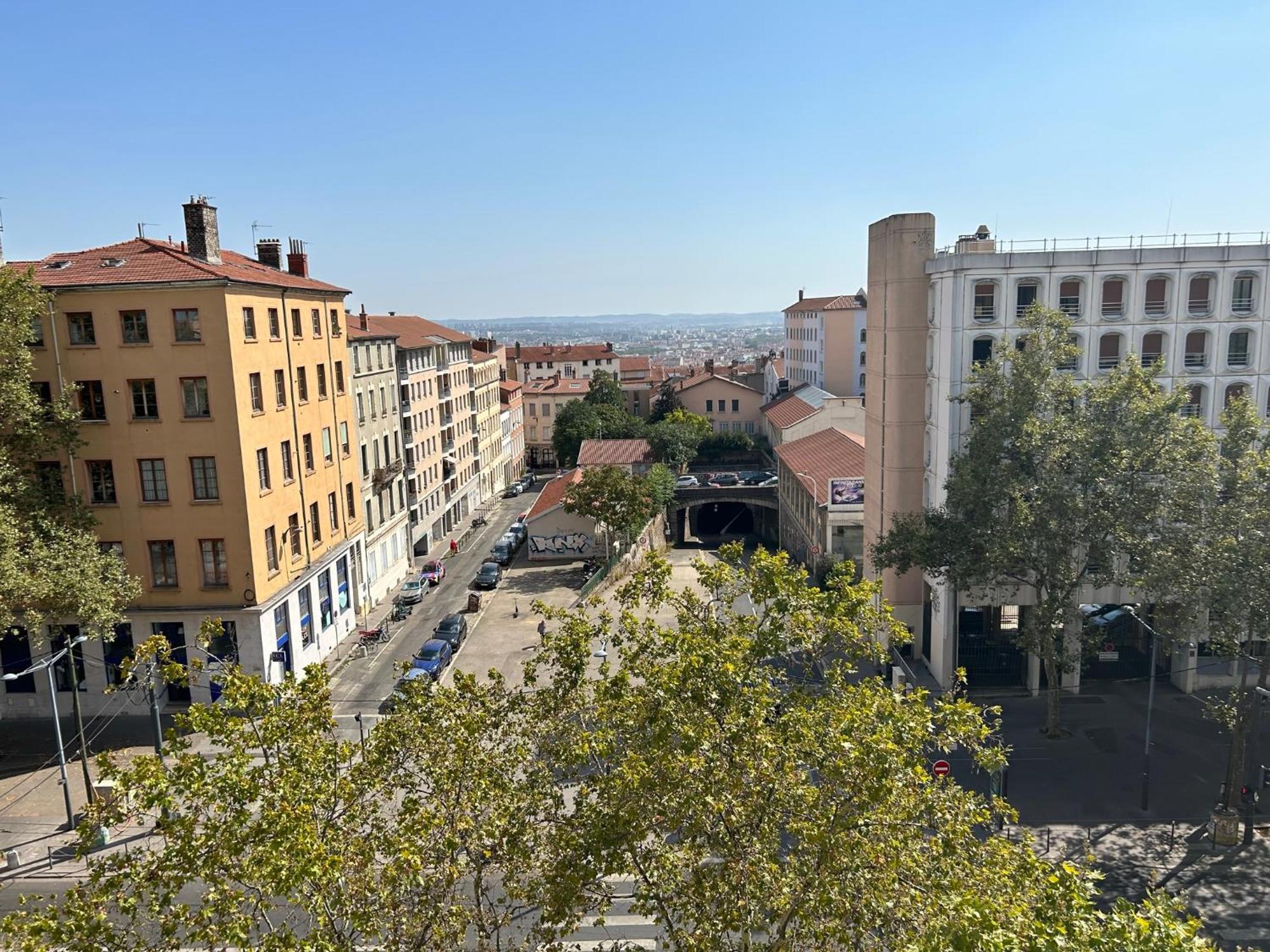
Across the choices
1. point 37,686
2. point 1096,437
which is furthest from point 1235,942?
point 37,686

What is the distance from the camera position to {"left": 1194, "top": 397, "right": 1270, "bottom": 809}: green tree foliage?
27.4 meters

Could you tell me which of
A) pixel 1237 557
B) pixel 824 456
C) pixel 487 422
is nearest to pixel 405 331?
pixel 487 422

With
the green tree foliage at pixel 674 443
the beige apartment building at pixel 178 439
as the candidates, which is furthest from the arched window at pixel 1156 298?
the green tree foliage at pixel 674 443

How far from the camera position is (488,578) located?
201 feet

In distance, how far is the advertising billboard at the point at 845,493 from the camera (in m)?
55.2

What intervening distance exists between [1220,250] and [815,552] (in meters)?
29.8

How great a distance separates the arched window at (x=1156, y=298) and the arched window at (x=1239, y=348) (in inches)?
123

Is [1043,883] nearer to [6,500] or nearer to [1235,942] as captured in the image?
[1235,942]

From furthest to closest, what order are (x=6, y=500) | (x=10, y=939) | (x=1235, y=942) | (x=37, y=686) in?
(x=37, y=686) < (x=6, y=500) < (x=1235, y=942) < (x=10, y=939)

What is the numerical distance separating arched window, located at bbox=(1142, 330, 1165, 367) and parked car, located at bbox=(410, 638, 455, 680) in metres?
35.7

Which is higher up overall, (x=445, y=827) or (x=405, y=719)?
(x=405, y=719)

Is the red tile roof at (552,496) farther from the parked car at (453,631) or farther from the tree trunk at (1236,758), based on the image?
the tree trunk at (1236,758)

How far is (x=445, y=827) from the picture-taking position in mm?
13883

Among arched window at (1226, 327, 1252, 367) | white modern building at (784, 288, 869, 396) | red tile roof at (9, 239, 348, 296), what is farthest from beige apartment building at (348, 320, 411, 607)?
white modern building at (784, 288, 869, 396)
